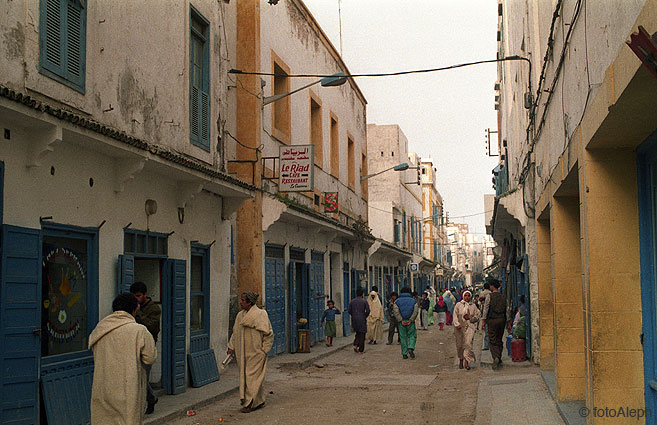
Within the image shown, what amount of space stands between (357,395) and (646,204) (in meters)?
6.91

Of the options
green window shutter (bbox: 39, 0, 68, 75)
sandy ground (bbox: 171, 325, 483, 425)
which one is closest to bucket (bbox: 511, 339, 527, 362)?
sandy ground (bbox: 171, 325, 483, 425)

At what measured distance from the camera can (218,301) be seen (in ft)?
45.5

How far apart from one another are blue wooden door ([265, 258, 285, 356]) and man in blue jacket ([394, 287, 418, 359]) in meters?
2.88

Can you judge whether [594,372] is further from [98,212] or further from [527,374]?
[527,374]

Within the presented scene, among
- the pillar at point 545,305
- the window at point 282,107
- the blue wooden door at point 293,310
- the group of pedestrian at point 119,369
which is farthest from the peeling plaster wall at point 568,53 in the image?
the blue wooden door at point 293,310

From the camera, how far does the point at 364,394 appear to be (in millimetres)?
12234

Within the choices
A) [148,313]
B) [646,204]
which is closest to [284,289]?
[148,313]

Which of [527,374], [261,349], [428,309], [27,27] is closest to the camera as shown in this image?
[27,27]

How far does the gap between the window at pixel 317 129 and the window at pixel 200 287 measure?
974 cm

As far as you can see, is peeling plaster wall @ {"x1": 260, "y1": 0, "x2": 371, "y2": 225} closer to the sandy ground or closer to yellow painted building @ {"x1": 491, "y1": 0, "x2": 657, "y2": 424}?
the sandy ground

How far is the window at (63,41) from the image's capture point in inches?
315

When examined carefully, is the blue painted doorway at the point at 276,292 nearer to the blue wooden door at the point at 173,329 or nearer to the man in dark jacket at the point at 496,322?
the man in dark jacket at the point at 496,322

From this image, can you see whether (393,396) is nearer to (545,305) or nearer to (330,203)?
(545,305)

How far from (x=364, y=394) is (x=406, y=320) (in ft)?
18.9
